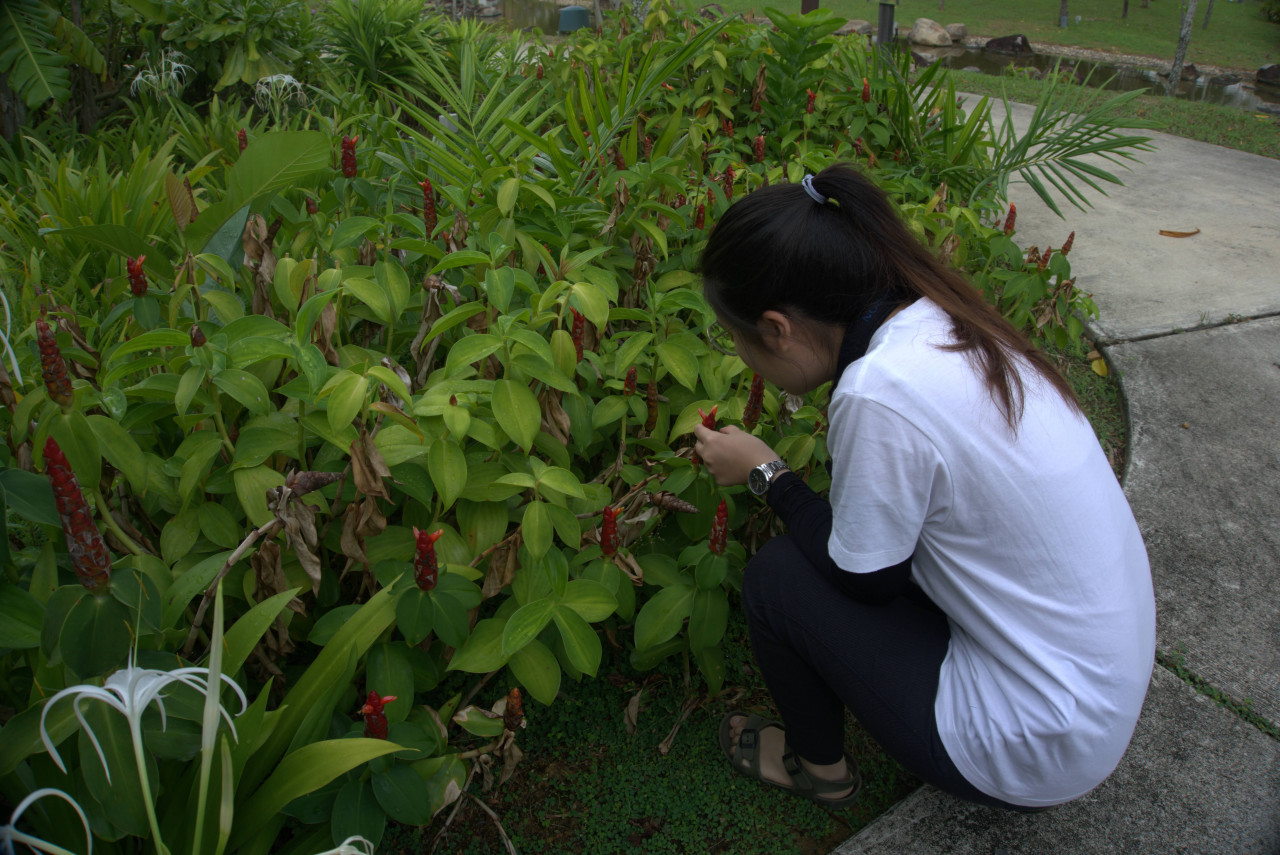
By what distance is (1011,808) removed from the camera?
1.44 meters

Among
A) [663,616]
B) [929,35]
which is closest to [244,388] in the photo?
[663,616]

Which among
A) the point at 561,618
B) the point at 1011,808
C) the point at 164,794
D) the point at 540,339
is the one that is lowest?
the point at 1011,808

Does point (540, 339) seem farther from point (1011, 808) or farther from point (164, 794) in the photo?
point (1011, 808)

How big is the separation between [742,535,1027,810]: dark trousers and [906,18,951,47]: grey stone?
16.5 meters

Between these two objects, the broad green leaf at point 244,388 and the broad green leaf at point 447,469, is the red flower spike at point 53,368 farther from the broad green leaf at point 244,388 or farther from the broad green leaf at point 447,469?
the broad green leaf at point 447,469

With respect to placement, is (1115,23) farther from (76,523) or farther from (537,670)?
(76,523)

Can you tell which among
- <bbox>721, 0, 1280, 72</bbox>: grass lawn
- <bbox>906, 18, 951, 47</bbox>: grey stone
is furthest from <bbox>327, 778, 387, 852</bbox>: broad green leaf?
<bbox>906, 18, 951, 47</bbox>: grey stone

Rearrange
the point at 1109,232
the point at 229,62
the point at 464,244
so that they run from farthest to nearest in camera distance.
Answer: the point at 229,62, the point at 1109,232, the point at 464,244

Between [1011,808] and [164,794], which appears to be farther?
[1011,808]

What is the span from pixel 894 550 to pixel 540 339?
2.30ft

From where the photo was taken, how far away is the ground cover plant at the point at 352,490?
3.96ft

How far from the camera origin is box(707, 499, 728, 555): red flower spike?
→ 1.58 m

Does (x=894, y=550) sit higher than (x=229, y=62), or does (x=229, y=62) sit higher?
(x=229, y=62)

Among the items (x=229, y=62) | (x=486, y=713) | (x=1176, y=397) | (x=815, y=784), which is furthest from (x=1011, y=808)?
(x=229, y=62)
